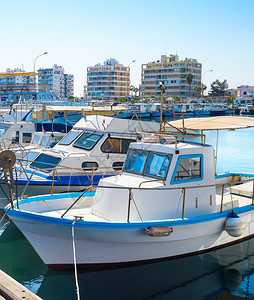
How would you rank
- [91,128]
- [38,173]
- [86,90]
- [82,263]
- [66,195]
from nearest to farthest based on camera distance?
[82,263], [66,195], [38,173], [91,128], [86,90]

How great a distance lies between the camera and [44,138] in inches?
679

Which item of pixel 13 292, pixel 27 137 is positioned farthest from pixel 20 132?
pixel 13 292

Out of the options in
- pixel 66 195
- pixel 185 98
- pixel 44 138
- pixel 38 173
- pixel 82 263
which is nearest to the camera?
pixel 82 263

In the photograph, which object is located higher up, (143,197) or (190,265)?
(143,197)

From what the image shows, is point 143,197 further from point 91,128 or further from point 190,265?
point 91,128

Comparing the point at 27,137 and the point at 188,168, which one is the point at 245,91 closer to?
the point at 27,137

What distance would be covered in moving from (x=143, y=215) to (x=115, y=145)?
5.91 metres

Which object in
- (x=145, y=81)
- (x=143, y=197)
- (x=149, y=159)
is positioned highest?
(x=145, y=81)

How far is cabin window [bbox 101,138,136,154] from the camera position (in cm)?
1455

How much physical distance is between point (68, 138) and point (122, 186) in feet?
22.2

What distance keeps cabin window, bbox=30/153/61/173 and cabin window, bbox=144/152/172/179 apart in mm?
4820

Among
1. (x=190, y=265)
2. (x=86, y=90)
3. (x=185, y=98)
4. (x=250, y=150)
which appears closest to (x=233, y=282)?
(x=190, y=265)

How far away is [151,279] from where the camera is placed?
9.12m

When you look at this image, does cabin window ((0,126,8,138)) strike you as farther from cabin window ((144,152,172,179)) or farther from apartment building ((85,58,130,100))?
apartment building ((85,58,130,100))
